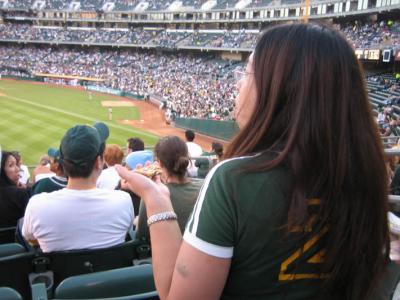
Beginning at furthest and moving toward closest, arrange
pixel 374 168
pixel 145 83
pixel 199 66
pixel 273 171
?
pixel 199 66, pixel 145 83, pixel 374 168, pixel 273 171

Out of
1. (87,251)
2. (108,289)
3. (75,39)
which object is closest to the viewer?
(108,289)

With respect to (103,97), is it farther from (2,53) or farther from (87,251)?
(87,251)

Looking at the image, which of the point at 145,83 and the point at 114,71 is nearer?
the point at 145,83

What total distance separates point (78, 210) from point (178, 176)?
91 centimetres

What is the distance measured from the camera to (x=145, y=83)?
4422cm

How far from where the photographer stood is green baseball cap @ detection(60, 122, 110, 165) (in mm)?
2861

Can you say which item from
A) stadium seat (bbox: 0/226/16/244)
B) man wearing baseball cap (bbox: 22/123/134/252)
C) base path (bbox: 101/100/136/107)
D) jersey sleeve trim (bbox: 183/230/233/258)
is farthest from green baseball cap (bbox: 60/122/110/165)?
base path (bbox: 101/100/136/107)

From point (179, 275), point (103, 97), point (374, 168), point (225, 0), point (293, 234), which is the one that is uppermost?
point (225, 0)

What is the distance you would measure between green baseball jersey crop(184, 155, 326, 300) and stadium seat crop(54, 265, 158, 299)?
794 mm

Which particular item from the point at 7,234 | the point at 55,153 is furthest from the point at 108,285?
the point at 55,153

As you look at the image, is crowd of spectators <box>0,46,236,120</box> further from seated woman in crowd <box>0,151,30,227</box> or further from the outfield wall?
seated woman in crowd <box>0,151,30,227</box>

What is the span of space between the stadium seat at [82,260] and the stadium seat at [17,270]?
5cm

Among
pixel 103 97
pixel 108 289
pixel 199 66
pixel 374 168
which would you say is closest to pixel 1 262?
pixel 108 289

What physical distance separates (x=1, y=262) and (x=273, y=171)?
1.91 metres
